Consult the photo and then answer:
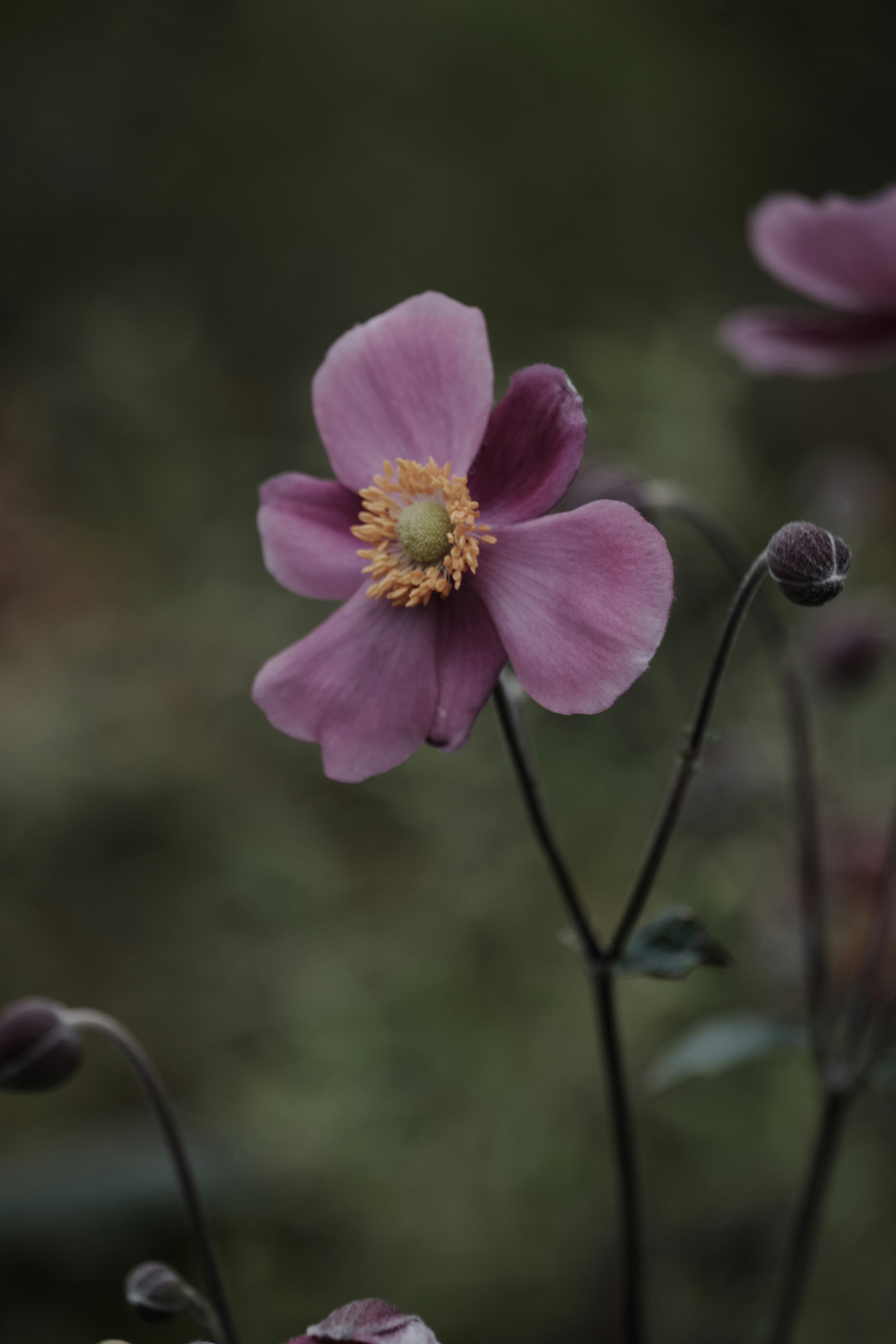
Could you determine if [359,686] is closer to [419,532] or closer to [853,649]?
[419,532]

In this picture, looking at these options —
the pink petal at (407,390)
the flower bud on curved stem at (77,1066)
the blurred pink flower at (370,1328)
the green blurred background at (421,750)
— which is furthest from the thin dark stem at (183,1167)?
the green blurred background at (421,750)

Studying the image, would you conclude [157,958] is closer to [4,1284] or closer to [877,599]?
[4,1284]

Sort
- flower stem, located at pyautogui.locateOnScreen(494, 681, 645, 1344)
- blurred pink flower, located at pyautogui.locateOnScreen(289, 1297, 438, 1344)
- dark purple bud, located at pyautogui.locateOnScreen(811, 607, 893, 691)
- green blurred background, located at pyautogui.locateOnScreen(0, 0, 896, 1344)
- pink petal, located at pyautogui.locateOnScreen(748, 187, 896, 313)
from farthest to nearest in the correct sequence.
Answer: green blurred background, located at pyautogui.locateOnScreen(0, 0, 896, 1344), dark purple bud, located at pyautogui.locateOnScreen(811, 607, 893, 691), pink petal, located at pyautogui.locateOnScreen(748, 187, 896, 313), flower stem, located at pyautogui.locateOnScreen(494, 681, 645, 1344), blurred pink flower, located at pyautogui.locateOnScreen(289, 1297, 438, 1344)

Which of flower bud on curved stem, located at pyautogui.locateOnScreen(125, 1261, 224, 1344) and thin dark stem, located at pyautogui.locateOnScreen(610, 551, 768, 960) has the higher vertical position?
thin dark stem, located at pyautogui.locateOnScreen(610, 551, 768, 960)

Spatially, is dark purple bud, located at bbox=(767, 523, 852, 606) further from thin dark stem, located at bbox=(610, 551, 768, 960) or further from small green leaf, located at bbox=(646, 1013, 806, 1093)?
small green leaf, located at bbox=(646, 1013, 806, 1093)

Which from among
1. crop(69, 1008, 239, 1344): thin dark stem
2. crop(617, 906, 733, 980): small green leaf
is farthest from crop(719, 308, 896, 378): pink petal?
crop(69, 1008, 239, 1344): thin dark stem

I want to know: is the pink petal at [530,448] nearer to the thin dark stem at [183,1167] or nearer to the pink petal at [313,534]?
the pink petal at [313,534]

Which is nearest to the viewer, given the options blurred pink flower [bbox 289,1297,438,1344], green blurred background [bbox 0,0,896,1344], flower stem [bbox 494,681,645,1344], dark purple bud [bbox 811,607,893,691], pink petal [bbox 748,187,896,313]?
blurred pink flower [bbox 289,1297,438,1344]

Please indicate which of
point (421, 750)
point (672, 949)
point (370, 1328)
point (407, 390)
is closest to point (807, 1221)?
point (672, 949)
